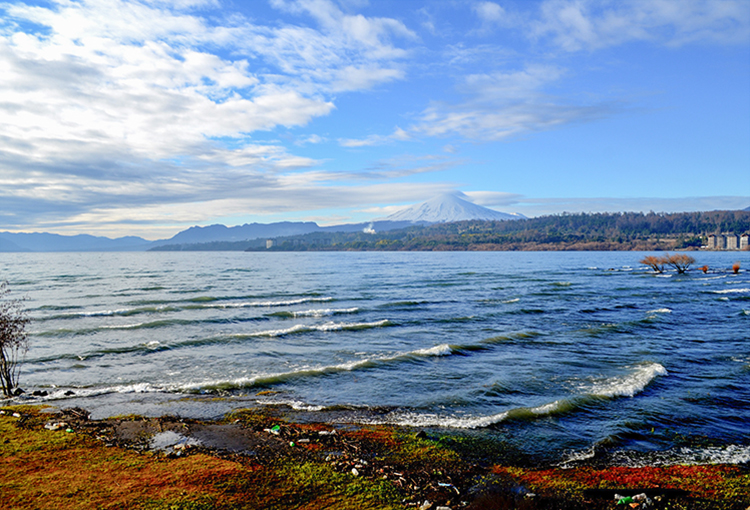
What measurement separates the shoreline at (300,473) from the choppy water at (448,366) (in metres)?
1.39

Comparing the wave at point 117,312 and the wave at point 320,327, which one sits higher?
the wave at point 117,312

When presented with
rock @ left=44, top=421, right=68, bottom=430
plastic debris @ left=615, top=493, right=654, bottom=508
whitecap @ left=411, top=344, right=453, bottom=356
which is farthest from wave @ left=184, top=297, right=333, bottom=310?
plastic debris @ left=615, top=493, right=654, bottom=508

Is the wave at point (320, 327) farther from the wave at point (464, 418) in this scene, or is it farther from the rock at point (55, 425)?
the wave at point (464, 418)

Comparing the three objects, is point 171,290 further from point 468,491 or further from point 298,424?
point 468,491

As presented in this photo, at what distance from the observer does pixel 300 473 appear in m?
8.53

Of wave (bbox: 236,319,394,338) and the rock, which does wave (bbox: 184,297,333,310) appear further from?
the rock

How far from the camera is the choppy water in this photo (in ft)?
39.5

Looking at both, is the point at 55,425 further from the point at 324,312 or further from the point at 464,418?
the point at 324,312

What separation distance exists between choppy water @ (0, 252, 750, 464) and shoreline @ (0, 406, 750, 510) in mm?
1389

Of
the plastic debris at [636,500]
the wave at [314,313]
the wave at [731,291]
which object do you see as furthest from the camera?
the wave at [731,291]

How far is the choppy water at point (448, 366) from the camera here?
39.5ft

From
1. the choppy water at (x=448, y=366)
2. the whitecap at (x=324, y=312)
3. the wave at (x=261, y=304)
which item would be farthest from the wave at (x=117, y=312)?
the whitecap at (x=324, y=312)

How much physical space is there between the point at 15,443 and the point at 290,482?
22.7ft

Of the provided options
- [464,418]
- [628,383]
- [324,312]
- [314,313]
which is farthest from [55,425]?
[324,312]
